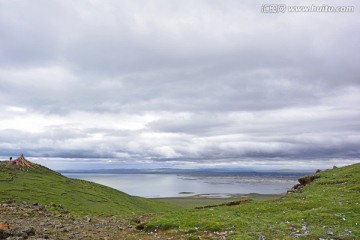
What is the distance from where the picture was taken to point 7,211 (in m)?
30.1

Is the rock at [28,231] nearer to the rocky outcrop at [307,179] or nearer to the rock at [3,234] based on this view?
the rock at [3,234]

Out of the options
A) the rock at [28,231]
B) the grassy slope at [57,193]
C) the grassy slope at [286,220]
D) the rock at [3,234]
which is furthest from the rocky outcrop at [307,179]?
the grassy slope at [57,193]

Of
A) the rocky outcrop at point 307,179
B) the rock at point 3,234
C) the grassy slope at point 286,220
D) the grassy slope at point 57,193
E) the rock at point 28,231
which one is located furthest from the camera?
the grassy slope at point 57,193

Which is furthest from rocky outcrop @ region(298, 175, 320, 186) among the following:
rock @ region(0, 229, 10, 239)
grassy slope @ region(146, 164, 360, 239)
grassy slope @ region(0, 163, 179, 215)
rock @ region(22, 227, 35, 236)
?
grassy slope @ region(0, 163, 179, 215)

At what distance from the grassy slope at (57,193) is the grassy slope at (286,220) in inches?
1647

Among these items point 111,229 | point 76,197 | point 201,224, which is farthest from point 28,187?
point 201,224

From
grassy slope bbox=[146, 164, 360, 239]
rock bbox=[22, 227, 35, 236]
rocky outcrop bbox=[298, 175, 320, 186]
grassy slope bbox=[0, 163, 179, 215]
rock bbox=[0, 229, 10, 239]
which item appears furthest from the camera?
grassy slope bbox=[0, 163, 179, 215]

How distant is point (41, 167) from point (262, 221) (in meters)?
104

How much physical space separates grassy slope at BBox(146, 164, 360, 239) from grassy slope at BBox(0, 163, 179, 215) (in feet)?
137

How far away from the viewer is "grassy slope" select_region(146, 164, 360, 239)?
1734 centimetres

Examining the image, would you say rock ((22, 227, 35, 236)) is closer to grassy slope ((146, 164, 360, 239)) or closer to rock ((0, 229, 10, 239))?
rock ((0, 229, 10, 239))

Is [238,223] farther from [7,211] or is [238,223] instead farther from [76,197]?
[76,197]

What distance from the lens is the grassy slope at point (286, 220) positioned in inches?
683

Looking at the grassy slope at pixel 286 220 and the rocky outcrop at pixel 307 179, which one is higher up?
the rocky outcrop at pixel 307 179
